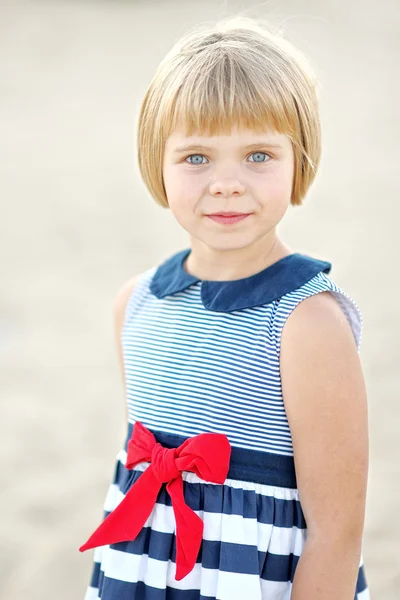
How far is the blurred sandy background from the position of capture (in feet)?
11.5

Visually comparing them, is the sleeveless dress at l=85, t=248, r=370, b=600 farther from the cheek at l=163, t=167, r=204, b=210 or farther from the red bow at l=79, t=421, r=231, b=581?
the cheek at l=163, t=167, r=204, b=210

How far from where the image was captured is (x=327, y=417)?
5.70 ft

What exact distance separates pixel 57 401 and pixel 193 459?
265 centimetres

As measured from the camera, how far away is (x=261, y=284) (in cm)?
189

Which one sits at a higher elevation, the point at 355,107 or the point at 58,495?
the point at 355,107

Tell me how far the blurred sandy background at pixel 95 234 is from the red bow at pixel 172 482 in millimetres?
1142

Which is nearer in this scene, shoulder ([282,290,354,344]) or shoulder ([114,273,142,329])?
shoulder ([282,290,354,344])

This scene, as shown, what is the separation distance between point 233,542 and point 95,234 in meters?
4.89

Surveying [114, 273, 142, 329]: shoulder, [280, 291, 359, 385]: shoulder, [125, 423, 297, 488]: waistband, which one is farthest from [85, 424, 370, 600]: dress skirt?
[114, 273, 142, 329]: shoulder

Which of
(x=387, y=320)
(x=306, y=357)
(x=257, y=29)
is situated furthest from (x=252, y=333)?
(x=387, y=320)

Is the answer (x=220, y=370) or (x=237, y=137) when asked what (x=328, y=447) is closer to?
(x=220, y=370)

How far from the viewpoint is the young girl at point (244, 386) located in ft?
5.74

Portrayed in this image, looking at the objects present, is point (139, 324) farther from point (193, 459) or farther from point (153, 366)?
point (193, 459)

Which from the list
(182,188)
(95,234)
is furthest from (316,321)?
(95,234)
